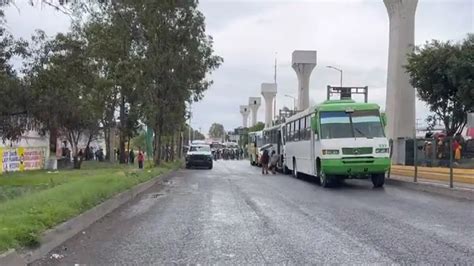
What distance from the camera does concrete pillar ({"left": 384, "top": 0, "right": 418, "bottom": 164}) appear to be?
40.0 m

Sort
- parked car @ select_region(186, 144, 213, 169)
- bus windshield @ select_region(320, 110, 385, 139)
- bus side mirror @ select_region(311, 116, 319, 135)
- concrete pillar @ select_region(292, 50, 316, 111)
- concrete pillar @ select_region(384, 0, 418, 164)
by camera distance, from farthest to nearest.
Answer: concrete pillar @ select_region(292, 50, 316, 111), parked car @ select_region(186, 144, 213, 169), concrete pillar @ select_region(384, 0, 418, 164), bus side mirror @ select_region(311, 116, 319, 135), bus windshield @ select_region(320, 110, 385, 139)

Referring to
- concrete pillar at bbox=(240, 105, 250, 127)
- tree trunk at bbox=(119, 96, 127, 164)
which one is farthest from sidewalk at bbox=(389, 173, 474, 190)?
concrete pillar at bbox=(240, 105, 250, 127)

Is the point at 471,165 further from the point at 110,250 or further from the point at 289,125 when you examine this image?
the point at 110,250

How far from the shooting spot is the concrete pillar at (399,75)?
40031 mm

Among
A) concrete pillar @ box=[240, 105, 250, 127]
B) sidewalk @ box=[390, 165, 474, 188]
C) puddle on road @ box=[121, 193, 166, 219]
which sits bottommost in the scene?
puddle on road @ box=[121, 193, 166, 219]

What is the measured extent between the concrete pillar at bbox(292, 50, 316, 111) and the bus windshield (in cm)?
5883

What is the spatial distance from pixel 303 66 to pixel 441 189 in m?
64.0

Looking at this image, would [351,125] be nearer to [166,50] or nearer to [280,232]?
[280,232]

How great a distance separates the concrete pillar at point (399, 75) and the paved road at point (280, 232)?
24526mm

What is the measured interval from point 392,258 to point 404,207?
282 inches

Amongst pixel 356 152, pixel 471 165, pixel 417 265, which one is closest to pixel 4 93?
pixel 356 152

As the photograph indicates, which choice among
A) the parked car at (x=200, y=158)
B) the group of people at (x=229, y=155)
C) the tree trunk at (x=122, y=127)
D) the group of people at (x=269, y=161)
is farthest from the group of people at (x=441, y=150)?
the group of people at (x=229, y=155)

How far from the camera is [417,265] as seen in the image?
7.88 metres

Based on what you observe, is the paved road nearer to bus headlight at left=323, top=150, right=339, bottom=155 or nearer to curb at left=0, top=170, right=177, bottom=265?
curb at left=0, top=170, right=177, bottom=265
